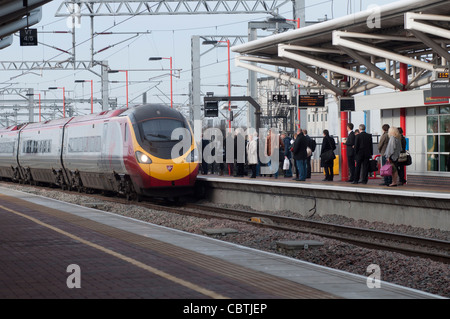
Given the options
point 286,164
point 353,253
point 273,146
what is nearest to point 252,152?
point 273,146

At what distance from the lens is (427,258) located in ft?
40.0

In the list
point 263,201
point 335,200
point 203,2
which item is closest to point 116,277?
point 335,200

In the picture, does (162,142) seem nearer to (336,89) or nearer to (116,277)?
(336,89)

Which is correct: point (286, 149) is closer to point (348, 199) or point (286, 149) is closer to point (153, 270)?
point (348, 199)

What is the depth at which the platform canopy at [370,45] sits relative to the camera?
1764cm

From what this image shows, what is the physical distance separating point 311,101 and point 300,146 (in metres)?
2.94

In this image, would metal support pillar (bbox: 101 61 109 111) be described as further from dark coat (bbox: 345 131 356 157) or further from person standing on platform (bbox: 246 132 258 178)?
dark coat (bbox: 345 131 356 157)

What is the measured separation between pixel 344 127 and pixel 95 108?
67.0 metres

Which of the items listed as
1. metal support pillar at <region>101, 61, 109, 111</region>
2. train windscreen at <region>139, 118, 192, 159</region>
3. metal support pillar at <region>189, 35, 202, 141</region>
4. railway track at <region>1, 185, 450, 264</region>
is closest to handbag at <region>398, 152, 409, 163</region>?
railway track at <region>1, 185, 450, 264</region>

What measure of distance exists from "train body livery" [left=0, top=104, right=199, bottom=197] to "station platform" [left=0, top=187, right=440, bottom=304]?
8.59 metres

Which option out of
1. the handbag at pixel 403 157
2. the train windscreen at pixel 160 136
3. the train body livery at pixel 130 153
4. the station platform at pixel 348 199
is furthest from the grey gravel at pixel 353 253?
the train windscreen at pixel 160 136

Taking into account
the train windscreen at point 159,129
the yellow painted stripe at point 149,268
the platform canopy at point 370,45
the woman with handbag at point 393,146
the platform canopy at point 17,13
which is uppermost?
the platform canopy at point 17,13

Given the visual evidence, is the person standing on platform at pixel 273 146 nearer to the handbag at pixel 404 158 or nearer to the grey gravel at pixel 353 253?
the grey gravel at pixel 353 253

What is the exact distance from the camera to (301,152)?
2259 cm
